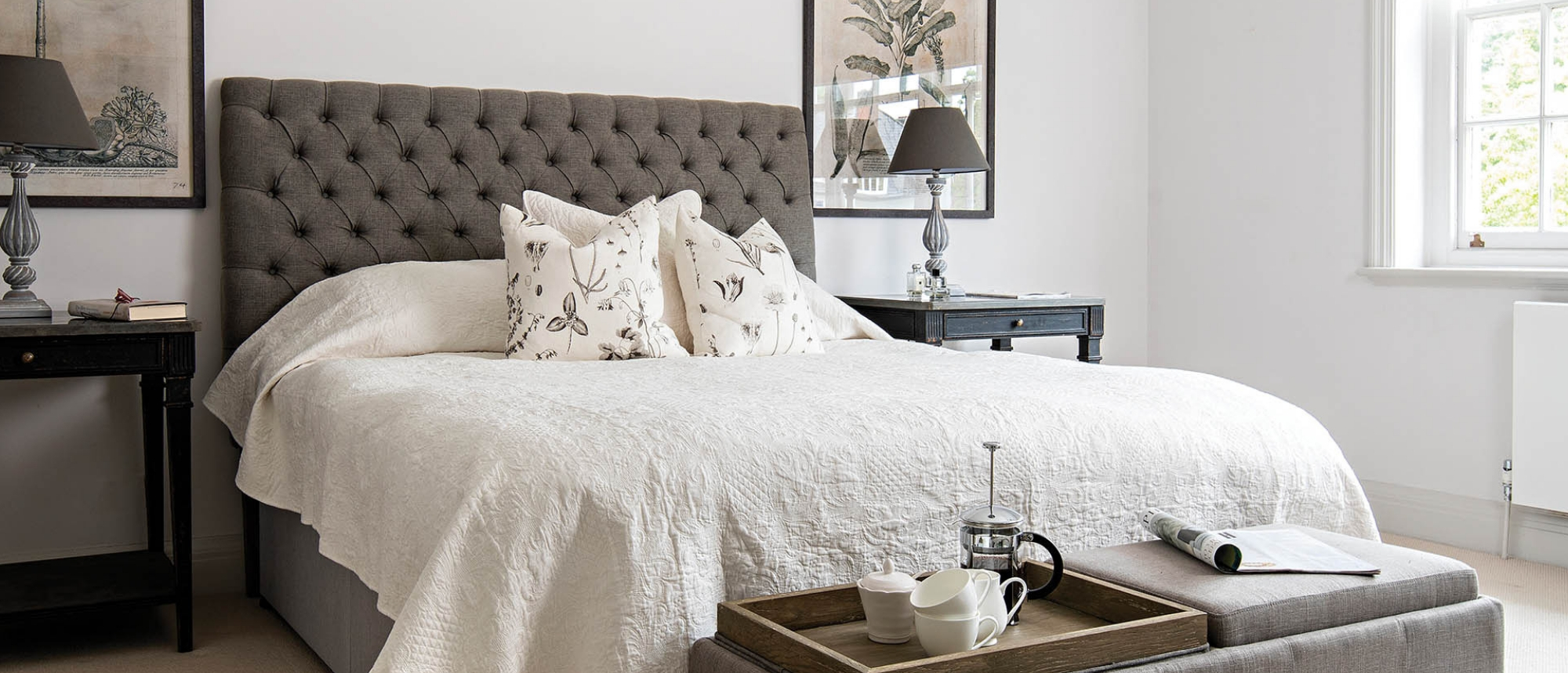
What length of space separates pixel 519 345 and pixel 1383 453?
101 inches

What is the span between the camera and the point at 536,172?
10.6ft

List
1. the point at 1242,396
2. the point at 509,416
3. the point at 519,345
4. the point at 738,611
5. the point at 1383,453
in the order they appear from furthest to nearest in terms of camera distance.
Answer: the point at 1383,453 → the point at 519,345 → the point at 1242,396 → the point at 509,416 → the point at 738,611

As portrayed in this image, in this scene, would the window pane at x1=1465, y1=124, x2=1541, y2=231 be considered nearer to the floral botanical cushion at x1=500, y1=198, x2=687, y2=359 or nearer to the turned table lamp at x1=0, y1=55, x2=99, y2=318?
the floral botanical cushion at x1=500, y1=198, x2=687, y2=359

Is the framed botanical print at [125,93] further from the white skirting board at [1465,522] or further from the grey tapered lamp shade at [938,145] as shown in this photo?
the white skirting board at [1465,522]

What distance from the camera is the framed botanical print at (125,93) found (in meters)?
2.77

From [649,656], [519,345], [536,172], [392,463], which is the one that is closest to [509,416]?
[392,463]

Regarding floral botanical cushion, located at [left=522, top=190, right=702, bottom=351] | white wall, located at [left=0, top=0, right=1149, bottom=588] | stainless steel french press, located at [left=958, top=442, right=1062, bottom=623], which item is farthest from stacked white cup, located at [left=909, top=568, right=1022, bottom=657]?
white wall, located at [left=0, top=0, right=1149, bottom=588]

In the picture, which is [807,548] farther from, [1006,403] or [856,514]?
[1006,403]

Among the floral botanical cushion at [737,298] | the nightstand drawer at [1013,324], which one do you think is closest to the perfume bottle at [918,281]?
the nightstand drawer at [1013,324]

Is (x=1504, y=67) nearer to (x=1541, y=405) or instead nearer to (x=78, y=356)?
(x=1541, y=405)

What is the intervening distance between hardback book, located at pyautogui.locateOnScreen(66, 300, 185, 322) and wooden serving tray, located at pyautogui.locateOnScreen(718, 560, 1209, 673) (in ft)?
5.12

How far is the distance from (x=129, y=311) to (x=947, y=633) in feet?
6.10

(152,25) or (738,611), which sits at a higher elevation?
(152,25)

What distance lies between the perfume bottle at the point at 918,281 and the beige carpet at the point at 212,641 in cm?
161
